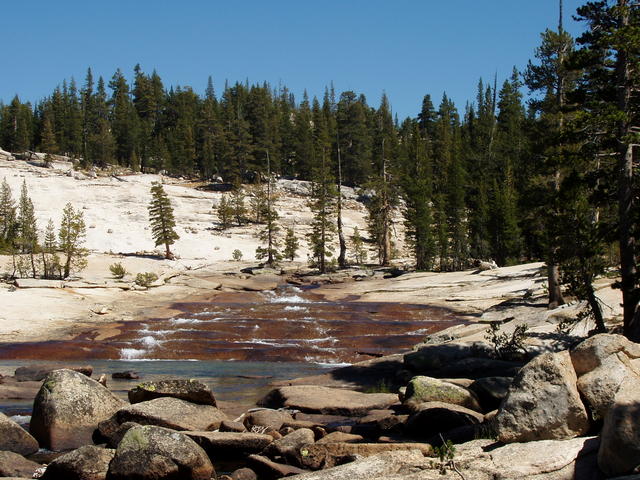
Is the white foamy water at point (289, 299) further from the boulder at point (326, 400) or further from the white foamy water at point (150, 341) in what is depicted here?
the boulder at point (326, 400)

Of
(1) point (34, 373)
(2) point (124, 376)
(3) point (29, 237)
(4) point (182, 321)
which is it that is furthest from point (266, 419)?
(3) point (29, 237)

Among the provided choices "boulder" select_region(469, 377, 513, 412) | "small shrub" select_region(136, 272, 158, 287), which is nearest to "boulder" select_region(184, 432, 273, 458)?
"boulder" select_region(469, 377, 513, 412)

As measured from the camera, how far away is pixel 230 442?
11547 millimetres

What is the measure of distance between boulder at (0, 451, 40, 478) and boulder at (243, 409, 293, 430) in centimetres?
420

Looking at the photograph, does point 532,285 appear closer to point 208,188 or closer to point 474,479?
point 474,479

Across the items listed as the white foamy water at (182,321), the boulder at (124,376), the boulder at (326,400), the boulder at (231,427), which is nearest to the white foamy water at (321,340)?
the white foamy water at (182,321)

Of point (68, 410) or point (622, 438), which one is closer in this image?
point (622, 438)

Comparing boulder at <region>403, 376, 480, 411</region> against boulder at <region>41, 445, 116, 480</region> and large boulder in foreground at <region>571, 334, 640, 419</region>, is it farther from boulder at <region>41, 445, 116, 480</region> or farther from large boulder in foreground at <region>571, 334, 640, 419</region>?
boulder at <region>41, 445, 116, 480</region>

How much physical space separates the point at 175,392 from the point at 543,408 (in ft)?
27.2

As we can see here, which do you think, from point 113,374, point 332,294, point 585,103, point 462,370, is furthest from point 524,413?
point 332,294

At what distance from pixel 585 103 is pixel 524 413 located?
13.2 meters

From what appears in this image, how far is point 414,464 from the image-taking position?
824 centimetres

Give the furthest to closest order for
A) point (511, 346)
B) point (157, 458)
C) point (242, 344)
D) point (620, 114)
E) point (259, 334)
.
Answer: point (259, 334) → point (242, 344) → point (511, 346) → point (620, 114) → point (157, 458)

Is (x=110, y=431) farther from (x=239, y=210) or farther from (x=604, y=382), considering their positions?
(x=239, y=210)
